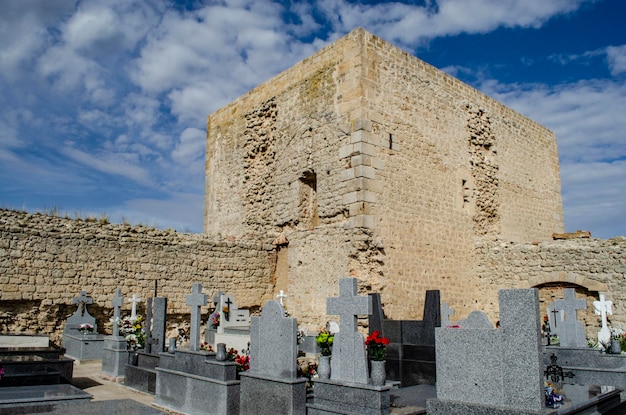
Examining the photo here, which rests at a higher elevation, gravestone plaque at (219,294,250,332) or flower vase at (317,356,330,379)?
gravestone plaque at (219,294,250,332)

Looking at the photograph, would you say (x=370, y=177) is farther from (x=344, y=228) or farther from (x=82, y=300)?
(x=82, y=300)

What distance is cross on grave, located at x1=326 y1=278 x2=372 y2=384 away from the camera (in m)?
5.98

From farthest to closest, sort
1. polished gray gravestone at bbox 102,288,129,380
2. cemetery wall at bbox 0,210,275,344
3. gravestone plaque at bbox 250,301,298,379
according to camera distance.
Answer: cemetery wall at bbox 0,210,275,344 < polished gray gravestone at bbox 102,288,129,380 < gravestone plaque at bbox 250,301,298,379

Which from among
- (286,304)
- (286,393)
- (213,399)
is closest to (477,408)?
(286,393)

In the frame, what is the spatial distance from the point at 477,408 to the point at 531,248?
37.8 ft

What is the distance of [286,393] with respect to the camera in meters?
6.24

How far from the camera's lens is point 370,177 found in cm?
1285

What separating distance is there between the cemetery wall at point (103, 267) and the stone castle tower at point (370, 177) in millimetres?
1006

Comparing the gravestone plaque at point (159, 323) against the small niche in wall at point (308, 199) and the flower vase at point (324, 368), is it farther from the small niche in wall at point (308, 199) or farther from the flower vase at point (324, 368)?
the small niche in wall at point (308, 199)

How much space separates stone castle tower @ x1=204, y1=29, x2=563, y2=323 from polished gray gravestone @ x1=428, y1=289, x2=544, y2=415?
305 inches

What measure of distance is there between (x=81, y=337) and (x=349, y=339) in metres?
7.90

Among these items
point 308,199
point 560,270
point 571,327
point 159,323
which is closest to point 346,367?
point 159,323

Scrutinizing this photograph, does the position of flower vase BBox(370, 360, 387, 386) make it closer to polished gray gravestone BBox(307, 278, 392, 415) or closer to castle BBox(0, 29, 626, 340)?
polished gray gravestone BBox(307, 278, 392, 415)

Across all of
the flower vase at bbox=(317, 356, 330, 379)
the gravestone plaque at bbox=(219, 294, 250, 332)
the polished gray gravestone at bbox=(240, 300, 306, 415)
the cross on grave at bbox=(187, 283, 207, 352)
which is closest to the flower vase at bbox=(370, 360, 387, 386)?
the flower vase at bbox=(317, 356, 330, 379)
